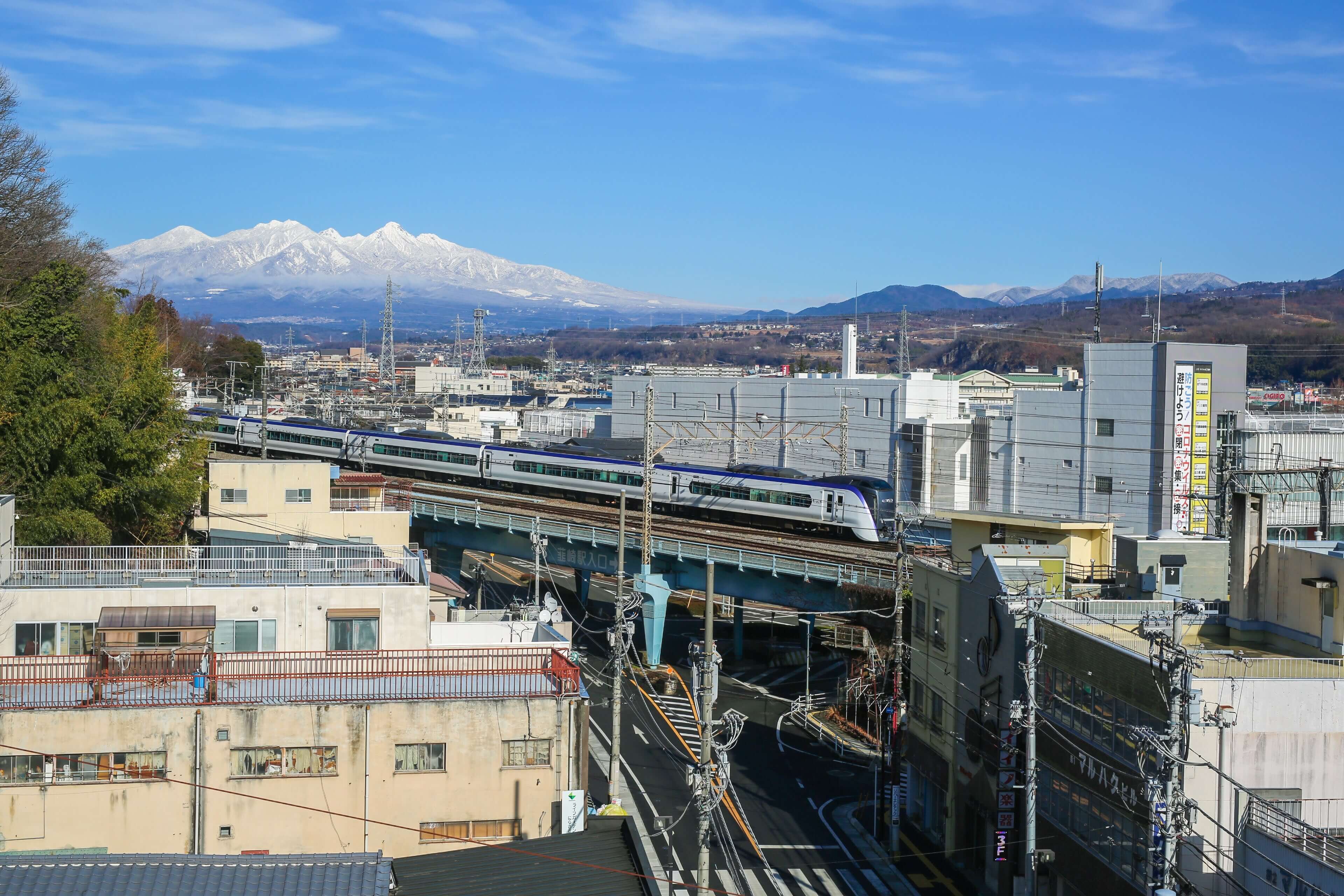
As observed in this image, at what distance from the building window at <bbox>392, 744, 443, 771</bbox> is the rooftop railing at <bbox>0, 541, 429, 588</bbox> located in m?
3.48

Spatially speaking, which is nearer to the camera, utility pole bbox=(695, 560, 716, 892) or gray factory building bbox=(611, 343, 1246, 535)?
utility pole bbox=(695, 560, 716, 892)

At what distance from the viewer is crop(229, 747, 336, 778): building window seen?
14.4 m

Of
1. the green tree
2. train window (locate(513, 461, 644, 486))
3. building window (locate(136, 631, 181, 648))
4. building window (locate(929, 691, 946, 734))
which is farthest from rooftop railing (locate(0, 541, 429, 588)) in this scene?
train window (locate(513, 461, 644, 486))

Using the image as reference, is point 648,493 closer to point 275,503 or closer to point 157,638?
point 275,503

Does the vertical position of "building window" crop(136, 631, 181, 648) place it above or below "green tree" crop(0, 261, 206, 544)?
below

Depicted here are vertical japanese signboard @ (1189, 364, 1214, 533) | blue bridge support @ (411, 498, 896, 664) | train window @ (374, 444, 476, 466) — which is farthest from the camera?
train window @ (374, 444, 476, 466)

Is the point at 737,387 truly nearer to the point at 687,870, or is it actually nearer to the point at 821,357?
the point at 687,870

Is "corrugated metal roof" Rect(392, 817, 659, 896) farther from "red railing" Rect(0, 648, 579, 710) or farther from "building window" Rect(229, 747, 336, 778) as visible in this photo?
"red railing" Rect(0, 648, 579, 710)

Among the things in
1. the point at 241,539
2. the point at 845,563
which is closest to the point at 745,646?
the point at 845,563

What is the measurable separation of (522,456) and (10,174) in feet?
59.6

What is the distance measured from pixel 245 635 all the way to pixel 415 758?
4045mm

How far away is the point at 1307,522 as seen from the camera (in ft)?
125

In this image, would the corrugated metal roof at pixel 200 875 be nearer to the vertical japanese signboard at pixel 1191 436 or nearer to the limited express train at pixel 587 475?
the limited express train at pixel 587 475

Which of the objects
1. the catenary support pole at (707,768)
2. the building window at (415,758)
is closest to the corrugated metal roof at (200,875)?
the catenary support pole at (707,768)
